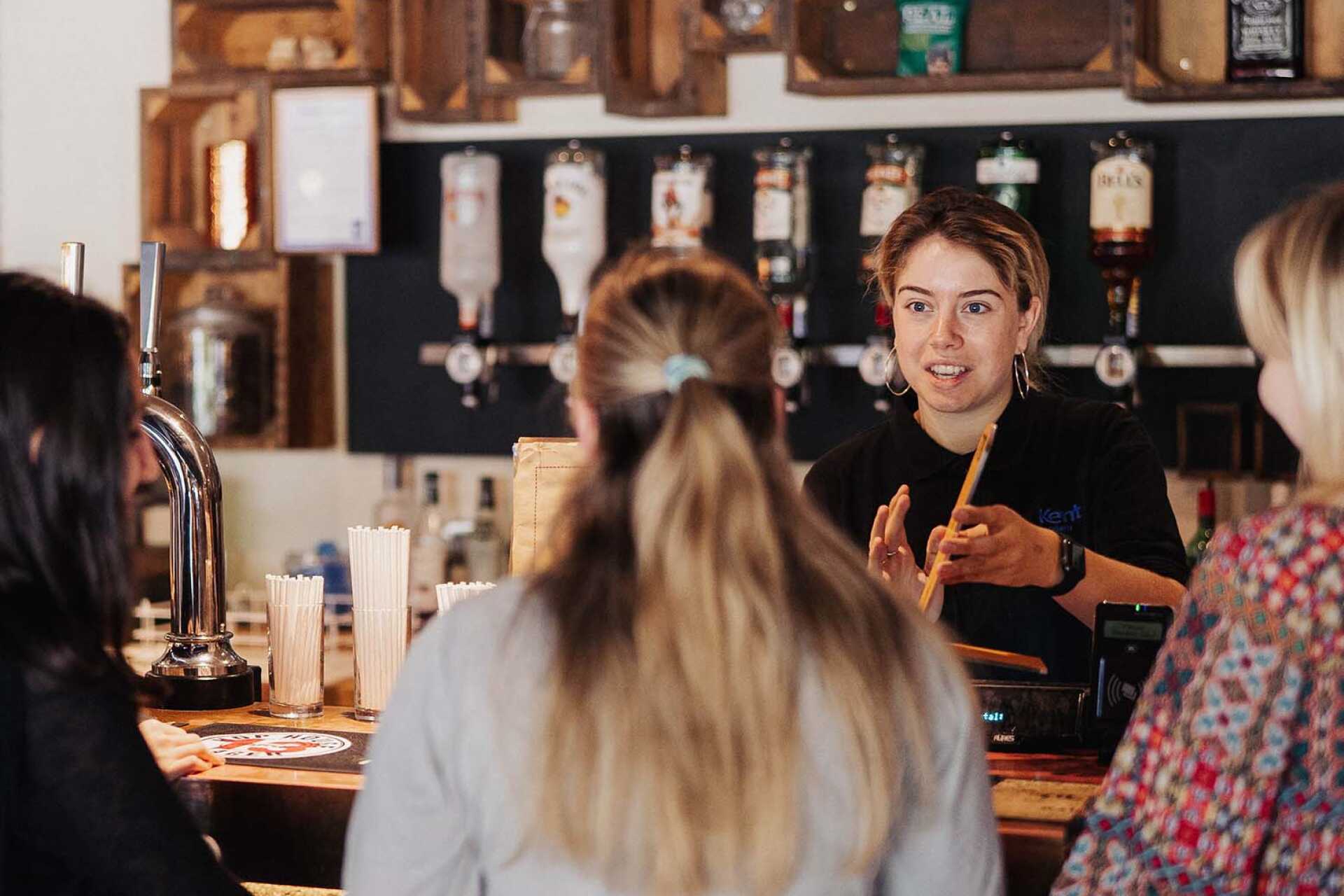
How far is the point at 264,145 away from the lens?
3.82 metres

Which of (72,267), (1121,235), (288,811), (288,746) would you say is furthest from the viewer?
(1121,235)

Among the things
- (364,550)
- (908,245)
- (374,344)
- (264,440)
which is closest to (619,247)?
(374,344)

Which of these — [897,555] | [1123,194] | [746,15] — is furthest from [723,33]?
[897,555]

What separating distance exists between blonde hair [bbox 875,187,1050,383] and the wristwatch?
1.31 feet

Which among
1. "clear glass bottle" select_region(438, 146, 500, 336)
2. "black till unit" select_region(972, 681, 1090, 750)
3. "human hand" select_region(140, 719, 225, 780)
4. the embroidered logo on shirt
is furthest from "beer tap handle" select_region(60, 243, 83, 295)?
"clear glass bottle" select_region(438, 146, 500, 336)

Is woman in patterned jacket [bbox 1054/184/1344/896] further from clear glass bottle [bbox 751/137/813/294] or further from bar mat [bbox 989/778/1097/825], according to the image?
clear glass bottle [bbox 751/137/813/294]

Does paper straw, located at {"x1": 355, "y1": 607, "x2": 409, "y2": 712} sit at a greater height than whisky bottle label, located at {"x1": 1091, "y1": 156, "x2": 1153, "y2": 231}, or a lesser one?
lesser

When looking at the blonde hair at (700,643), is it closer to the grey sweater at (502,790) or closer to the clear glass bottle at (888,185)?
the grey sweater at (502,790)

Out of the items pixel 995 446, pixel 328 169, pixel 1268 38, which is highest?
pixel 1268 38

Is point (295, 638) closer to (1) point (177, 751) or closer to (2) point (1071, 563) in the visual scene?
(1) point (177, 751)

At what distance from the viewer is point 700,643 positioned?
1.16 meters

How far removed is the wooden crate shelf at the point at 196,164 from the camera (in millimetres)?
3854

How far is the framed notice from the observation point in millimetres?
3840

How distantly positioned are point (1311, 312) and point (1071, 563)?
89 centimetres
